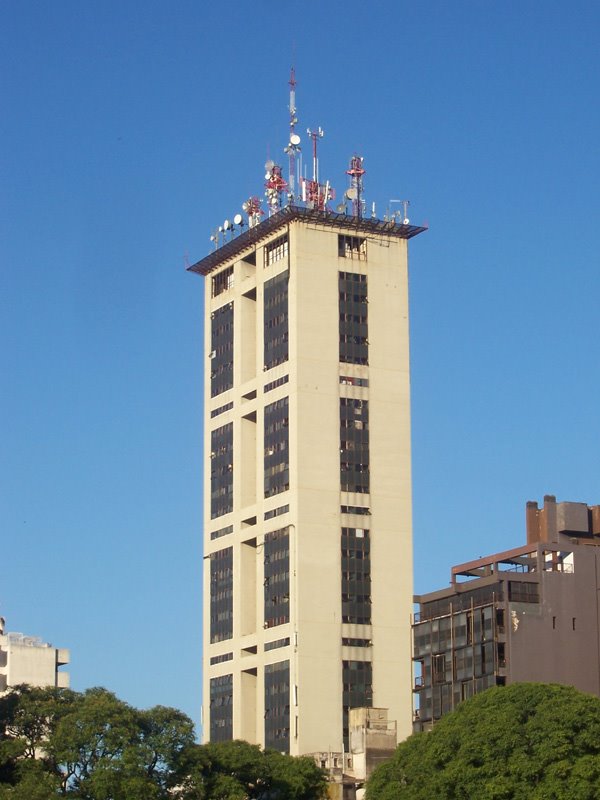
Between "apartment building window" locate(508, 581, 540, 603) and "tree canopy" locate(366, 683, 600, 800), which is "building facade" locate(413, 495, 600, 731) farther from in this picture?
"tree canopy" locate(366, 683, 600, 800)

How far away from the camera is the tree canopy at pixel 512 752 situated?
140500mm

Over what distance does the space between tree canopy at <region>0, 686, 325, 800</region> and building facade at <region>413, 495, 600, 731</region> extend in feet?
139

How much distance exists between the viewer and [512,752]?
143125 millimetres

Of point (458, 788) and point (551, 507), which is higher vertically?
point (551, 507)

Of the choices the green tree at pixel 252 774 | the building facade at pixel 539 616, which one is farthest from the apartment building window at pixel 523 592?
the green tree at pixel 252 774

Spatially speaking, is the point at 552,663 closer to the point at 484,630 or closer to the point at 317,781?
the point at 484,630

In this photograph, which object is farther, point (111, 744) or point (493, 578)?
point (493, 578)

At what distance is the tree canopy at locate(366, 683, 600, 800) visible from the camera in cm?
14050

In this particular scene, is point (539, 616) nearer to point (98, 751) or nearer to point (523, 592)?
point (523, 592)

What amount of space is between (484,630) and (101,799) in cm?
6459

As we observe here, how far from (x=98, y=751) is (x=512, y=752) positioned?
33.6m

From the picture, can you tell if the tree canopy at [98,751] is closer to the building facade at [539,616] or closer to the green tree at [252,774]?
the green tree at [252,774]

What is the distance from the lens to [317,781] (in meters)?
169

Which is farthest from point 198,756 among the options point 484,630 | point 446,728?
point 484,630
